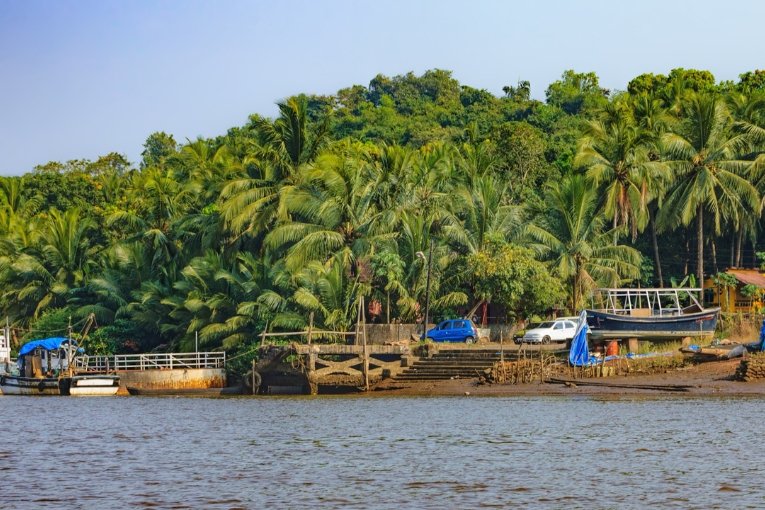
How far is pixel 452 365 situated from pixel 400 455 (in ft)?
68.9

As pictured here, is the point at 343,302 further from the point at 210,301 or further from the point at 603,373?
the point at 603,373

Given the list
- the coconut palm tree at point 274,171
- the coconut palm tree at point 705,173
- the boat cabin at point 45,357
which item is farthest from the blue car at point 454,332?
the boat cabin at point 45,357

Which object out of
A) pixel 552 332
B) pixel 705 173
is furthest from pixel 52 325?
pixel 705 173

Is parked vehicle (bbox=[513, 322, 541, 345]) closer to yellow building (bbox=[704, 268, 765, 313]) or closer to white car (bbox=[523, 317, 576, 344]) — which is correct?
white car (bbox=[523, 317, 576, 344])

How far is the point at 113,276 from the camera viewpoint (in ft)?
234

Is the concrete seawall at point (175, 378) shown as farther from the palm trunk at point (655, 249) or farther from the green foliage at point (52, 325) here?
the palm trunk at point (655, 249)

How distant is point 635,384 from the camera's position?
153 ft

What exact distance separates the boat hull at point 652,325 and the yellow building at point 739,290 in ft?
25.6

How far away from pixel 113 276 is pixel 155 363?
995 centimetres

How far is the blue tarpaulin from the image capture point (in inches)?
1928

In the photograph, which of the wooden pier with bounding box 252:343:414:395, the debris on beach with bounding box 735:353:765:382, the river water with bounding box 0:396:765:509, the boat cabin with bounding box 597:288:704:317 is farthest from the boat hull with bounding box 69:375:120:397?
the debris on beach with bounding box 735:353:765:382

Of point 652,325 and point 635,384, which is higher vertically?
point 652,325

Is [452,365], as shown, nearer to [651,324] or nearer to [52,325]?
[651,324]

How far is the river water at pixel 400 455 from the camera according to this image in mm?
Answer: 24344
